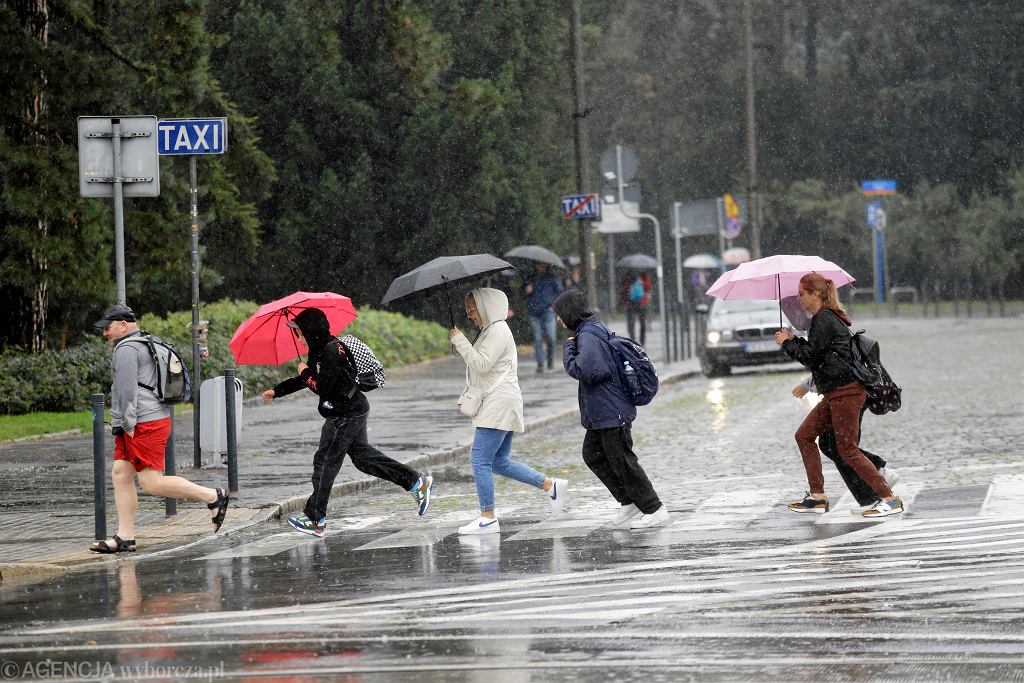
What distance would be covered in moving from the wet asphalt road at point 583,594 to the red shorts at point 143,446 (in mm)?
611

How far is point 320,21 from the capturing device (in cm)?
3403

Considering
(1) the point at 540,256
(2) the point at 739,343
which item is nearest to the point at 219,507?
(1) the point at 540,256

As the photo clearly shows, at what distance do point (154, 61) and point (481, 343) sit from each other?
13.9 metres

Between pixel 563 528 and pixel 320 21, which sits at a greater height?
pixel 320 21

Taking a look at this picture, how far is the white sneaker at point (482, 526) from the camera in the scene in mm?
10983

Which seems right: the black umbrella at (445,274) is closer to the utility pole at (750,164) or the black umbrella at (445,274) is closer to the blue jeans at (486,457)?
the blue jeans at (486,457)

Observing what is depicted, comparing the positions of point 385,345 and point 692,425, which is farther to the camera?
point 385,345

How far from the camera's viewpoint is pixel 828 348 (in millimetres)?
10891

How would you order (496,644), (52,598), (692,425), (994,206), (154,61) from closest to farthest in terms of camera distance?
(496,644), (52,598), (692,425), (154,61), (994,206)

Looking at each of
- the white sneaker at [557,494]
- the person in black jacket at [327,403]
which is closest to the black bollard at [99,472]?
the person in black jacket at [327,403]

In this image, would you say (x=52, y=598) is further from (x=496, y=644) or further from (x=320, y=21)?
(x=320, y=21)

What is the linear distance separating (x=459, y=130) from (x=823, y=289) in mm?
24723

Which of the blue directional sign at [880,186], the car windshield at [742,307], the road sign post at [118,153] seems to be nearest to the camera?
the road sign post at [118,153]

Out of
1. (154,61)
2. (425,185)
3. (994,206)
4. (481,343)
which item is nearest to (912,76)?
(994,206)
